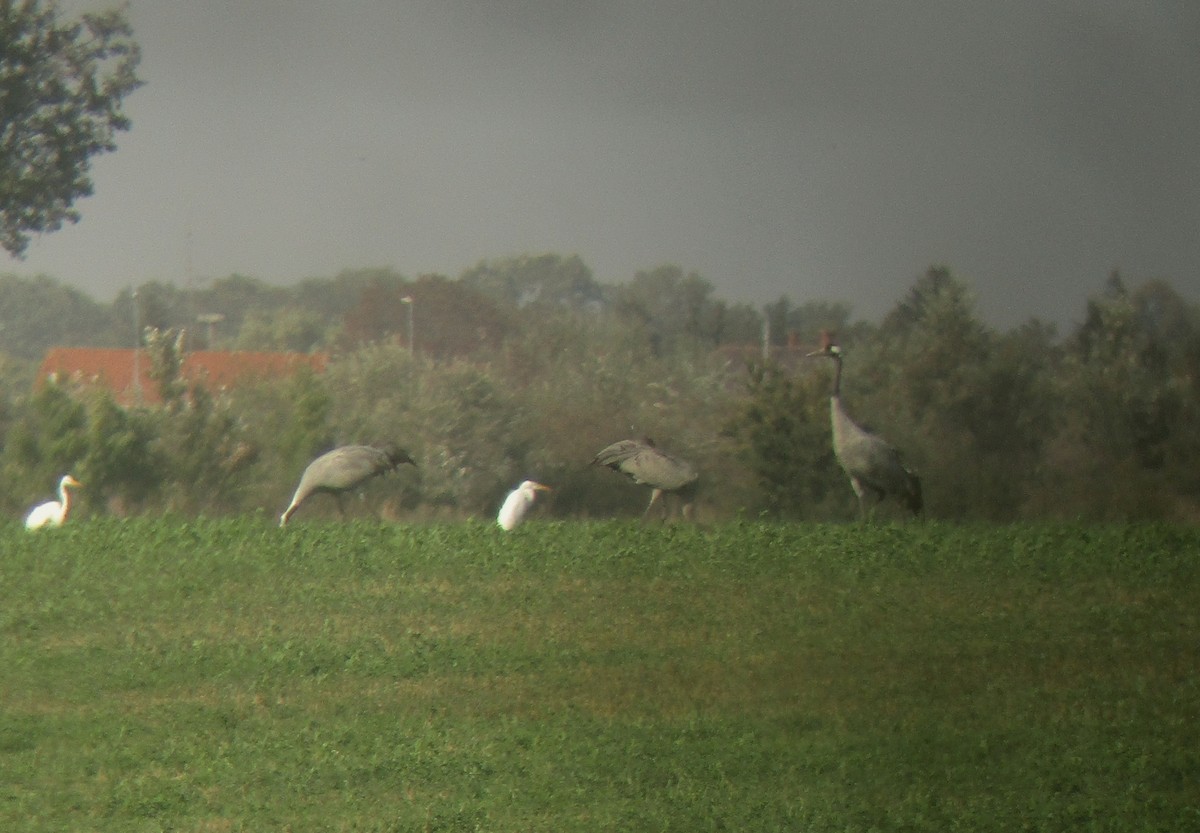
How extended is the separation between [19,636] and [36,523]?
2409 mm

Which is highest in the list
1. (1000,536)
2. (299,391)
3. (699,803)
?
(299,391)

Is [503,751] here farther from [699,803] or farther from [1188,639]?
[1188,639]

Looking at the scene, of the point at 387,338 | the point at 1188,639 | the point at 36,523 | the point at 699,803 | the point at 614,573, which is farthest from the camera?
the point at 387,338

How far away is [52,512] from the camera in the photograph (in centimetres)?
945

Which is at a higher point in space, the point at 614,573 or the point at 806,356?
the point at 806,356

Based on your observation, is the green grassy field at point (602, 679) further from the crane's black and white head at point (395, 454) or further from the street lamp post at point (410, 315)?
the street lamp post at point (410, 315)

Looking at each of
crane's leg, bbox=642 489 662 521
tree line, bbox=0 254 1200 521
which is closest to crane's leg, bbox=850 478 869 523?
tree line, bbox=0 254 1200 521

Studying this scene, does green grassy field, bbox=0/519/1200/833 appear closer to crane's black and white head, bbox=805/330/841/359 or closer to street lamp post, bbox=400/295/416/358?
crane's black and white head, bbox=805/330/841/359

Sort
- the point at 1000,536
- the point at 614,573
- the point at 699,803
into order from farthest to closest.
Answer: the point at 1000,536, the point at 614,573, the point at 699,803

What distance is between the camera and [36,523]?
Result: 30.8 feet

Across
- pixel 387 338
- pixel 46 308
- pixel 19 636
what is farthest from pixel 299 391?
pixel 19 636

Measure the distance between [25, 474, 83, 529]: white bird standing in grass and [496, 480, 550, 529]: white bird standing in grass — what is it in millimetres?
2783

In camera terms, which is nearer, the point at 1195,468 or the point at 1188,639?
the point at 1188,639

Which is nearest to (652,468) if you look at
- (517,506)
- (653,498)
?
(653,498)
